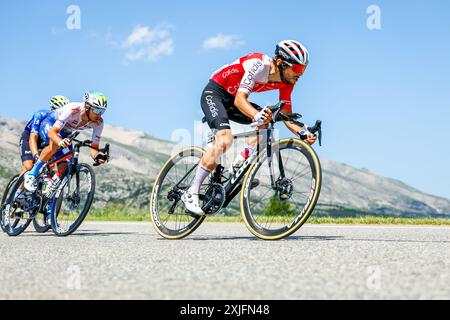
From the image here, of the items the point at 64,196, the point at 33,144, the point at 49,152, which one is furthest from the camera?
the point at 33,144

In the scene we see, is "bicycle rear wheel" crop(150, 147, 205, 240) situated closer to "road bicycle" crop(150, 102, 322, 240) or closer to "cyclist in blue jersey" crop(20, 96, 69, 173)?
"road bicycle" crop(150, 102, 322, 240)

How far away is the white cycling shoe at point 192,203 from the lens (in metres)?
7.04

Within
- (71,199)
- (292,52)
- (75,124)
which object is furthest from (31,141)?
(292,52)

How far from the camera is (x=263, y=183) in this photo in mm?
6938

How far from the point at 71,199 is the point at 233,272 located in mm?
5362

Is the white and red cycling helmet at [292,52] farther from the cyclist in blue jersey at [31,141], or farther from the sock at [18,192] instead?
the sock at [18,192]

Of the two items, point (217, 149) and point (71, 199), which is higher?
point (217, 149)

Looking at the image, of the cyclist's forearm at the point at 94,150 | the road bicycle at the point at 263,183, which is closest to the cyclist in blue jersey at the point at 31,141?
the cyclist's forearm at the point at 94,150

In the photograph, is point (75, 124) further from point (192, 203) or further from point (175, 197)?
point (192, 203)

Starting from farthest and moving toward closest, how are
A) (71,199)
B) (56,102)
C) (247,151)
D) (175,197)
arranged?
(56,102)
(71,199)
(175,197)
(247,151)

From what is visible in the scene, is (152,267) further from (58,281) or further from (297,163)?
(297,163)

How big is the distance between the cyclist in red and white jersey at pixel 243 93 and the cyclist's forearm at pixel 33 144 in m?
4.40
